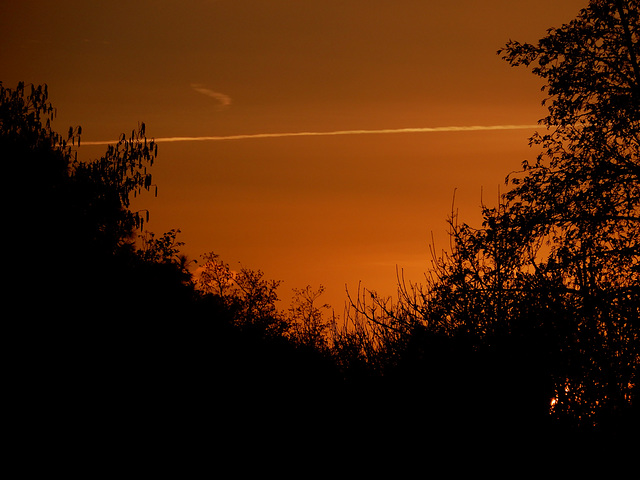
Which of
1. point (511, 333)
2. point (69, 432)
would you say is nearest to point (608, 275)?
point (511, 333)

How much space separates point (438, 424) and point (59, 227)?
1831 cm

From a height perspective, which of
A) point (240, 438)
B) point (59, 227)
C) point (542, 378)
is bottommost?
point (240, 438)

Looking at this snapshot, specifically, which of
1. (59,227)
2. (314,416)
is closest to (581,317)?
(314,416)

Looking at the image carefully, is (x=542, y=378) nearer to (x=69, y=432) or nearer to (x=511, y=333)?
(x=511, y=333)

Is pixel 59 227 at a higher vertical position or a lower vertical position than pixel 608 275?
higher

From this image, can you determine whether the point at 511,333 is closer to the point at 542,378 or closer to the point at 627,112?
the point at 542,378

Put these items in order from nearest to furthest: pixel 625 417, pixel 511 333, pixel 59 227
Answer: pixel 625 417 < pixel 511 333 < pixel 59 227

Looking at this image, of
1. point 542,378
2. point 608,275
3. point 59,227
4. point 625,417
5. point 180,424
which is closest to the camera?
point 625,417

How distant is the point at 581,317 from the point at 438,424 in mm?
3375

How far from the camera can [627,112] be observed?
19500mm

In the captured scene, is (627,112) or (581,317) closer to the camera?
(581,317)

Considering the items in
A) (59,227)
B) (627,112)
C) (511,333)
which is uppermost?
(627,112)

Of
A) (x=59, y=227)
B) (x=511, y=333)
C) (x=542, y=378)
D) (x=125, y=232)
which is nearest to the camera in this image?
(x=542, y=378)

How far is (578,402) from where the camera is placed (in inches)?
395
